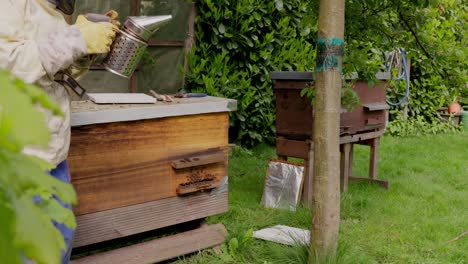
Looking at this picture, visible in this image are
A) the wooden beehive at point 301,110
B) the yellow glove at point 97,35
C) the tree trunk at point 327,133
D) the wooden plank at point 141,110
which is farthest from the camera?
the wooden beehive at point 301,110

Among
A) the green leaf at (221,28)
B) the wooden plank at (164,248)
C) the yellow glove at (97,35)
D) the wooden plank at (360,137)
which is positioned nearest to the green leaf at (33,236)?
the yellow glove at (97,35)

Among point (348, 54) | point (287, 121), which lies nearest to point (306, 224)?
point (287, 121)

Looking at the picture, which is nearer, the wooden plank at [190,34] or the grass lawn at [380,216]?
the grass lawn at [380,216]

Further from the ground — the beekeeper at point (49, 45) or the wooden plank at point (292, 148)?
the beekeeper at point (49, 45)

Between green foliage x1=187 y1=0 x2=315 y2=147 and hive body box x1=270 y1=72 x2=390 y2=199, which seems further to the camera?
green foliage x1=187 y1=0 x2=315 y2=147

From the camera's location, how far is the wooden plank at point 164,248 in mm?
2914

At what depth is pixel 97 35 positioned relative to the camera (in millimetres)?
2082

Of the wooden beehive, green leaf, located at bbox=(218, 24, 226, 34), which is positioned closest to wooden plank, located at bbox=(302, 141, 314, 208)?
the wooden beehive

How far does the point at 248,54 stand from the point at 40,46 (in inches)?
172

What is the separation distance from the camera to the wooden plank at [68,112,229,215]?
2.64m

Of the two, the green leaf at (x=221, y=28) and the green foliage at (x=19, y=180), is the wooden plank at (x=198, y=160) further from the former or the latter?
the green leaf at (x=221, y=28)

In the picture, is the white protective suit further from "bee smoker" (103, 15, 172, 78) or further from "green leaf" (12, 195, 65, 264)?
"green leaf" (12, 195, 65, 264)

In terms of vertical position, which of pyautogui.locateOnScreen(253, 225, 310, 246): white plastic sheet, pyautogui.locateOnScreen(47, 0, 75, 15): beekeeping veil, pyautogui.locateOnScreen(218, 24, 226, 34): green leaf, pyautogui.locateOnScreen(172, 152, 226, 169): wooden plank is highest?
pyautogui.locateOnScreen(218, 24, 226, 34): green leaf

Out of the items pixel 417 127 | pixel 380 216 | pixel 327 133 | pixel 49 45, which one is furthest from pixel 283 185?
pixel 417 127
